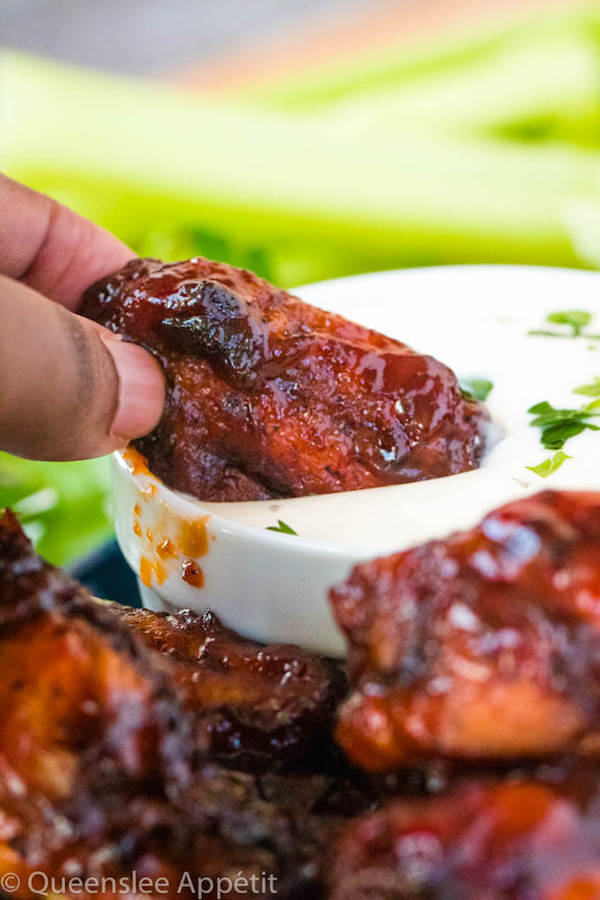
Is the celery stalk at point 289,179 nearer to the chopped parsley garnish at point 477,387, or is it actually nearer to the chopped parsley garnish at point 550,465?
the chopped parsley garnish at point 477,387

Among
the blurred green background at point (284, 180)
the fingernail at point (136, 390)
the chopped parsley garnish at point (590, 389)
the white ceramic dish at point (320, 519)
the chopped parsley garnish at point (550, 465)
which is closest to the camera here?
the fingernail at point (136, 390)

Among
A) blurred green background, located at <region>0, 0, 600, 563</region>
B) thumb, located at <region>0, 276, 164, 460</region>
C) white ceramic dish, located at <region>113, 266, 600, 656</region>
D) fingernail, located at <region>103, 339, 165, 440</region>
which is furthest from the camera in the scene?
blurred green background, located at <region>0, 0, 600, 563</region>

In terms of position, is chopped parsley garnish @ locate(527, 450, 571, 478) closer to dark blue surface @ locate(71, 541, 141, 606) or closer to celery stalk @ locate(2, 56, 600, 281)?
dark blue surface @ locate(71, 541, 141, 606)

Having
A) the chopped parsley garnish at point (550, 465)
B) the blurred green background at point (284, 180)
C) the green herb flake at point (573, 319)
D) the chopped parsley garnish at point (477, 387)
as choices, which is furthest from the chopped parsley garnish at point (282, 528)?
the blurred green background at point (284, 180)

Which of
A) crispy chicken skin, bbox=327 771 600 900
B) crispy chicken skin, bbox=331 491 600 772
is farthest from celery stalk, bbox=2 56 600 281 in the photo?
crispy chicken skin, bbox=327 771 600 900

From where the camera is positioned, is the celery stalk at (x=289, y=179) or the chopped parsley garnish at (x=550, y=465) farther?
the celery stalk at (x=289, y=179)

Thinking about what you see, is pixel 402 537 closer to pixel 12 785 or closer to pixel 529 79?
pixel 12 785
